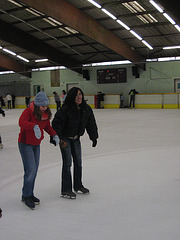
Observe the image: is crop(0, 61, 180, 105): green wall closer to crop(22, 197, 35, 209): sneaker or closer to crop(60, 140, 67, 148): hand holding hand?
crop(60, 140, 67, 148): hand holding hand

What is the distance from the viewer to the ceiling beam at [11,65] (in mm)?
29161

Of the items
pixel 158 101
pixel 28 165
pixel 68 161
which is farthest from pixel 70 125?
pixel 158 101

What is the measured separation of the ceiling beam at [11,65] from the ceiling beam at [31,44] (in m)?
4.79

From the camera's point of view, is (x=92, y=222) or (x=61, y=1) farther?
(x=61, y=1)

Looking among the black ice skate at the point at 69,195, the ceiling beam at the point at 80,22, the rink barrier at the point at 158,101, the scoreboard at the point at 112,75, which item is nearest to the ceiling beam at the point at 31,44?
the scoreboard at the point at 112,75

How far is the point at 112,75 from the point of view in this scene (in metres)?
27.9

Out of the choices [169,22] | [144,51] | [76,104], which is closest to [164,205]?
[76,104]

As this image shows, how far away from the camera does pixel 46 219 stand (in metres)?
2.95

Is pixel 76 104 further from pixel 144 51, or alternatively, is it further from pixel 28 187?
pixel 144 51

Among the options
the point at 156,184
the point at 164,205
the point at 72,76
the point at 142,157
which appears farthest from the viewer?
the point at 72,76

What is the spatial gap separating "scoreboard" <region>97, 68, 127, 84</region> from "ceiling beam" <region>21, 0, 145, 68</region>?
3014 mm

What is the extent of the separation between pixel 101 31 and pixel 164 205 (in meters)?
Result: 18.3

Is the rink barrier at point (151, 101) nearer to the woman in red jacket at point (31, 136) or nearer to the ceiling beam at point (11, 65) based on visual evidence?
the ceiling beam at point (11, 65)

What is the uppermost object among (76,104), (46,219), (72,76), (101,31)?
(101,31)
